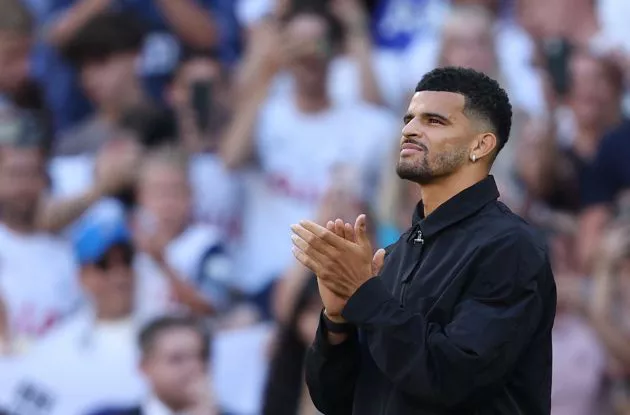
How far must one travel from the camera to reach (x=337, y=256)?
2975mm

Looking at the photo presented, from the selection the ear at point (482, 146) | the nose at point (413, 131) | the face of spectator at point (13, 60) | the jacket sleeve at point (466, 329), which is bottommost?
the jacket sleeve at point (466, 329)

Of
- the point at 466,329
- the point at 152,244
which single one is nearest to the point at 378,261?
the point at 466,329

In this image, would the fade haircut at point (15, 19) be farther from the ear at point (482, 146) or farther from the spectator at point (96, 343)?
the ear at point (482, 146)

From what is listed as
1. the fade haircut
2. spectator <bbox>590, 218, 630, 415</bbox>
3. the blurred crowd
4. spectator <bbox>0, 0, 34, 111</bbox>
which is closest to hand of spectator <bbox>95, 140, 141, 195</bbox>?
the blurred crowd

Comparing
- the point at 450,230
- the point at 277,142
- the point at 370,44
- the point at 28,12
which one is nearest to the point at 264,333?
the point at 277,142

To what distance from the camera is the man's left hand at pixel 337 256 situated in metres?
2.97

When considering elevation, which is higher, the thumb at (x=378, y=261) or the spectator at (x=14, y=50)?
the spectator at (x=14, y=50)

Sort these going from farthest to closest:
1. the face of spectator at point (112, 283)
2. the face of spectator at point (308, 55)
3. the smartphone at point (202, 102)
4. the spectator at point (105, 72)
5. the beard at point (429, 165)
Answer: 1. the spectator at point (105, 72)
2. the smartphone at point (202, 102)
3. the face of spectator at point (308, 55)
4. the face of spectator at point (112, 283)
5. the beard at point (429, 165)

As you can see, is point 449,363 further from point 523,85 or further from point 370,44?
point 370,44

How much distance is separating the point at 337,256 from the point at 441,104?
0.43 meters

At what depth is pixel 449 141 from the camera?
3088 millimetres

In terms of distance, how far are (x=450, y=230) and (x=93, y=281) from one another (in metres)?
4.53

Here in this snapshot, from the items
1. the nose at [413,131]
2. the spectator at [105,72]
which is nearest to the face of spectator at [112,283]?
the spectator at [105,72]

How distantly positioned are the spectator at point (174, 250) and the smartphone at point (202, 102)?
0.47m
